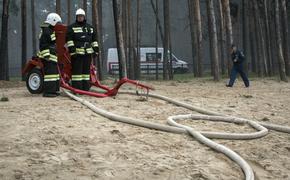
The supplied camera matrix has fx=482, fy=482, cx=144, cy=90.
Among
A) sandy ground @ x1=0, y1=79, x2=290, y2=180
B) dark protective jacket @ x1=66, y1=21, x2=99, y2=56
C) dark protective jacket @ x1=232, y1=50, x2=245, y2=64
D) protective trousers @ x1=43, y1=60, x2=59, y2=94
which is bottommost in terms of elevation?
sandy ground @ x1=0, y1=79, x2=290, y2=180

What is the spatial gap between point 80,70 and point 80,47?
562 millimetres

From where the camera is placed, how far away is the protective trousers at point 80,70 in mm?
11734

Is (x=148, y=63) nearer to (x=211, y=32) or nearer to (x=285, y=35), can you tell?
(x=285, y=35)

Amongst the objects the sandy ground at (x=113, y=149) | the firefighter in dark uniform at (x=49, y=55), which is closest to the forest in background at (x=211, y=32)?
the firefighter in dark uniform at (x=49, y=55)

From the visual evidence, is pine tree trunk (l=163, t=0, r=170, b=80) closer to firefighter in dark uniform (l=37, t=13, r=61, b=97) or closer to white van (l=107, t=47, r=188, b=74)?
white van (l=107, t=47, r=188, b=74)

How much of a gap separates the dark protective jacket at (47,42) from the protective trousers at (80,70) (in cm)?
63

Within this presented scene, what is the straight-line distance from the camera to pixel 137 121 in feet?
25.9

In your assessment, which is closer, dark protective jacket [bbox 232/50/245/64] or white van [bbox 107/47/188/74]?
dark protective jacket [bbox 232/50/245/64]

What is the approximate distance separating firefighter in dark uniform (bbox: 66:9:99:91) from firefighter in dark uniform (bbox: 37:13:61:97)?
19.7 inches

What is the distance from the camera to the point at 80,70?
11.8 m

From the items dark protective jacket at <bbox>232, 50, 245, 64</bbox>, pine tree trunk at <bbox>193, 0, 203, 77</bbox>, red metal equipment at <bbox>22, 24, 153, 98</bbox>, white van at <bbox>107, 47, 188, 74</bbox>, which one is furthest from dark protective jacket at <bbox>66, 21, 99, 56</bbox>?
white van at <bbox>107, 47, 188, 74</bbox>

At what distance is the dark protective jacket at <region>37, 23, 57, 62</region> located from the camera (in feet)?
Result: 36.5

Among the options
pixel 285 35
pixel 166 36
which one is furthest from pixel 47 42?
pixel 166 36

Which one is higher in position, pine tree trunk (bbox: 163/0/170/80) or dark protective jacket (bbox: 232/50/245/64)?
pine tree trunk (bbox: 163/0/170/80)
